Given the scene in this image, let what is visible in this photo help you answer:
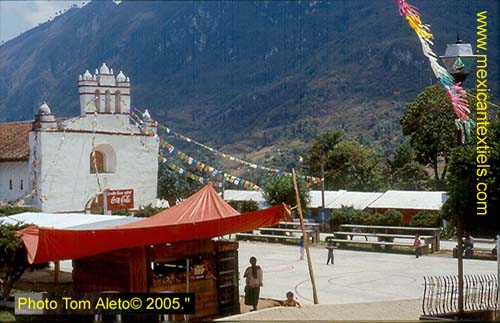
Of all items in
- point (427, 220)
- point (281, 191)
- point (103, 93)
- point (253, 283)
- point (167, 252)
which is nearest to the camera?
point (167, 252)

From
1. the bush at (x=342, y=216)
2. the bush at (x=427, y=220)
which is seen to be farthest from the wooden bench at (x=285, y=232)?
the bush at (x=427, y=220)

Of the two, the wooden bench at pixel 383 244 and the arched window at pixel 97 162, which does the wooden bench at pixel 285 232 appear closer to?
the wooden bench at pixel 383 244

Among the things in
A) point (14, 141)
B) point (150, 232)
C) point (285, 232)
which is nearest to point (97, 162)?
point (14, 141)

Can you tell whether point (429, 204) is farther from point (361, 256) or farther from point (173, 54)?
point (173, 54)

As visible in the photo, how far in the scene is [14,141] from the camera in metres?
38.8

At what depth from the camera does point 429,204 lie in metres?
40.2

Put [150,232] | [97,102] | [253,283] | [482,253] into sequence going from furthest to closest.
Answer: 1. [97,102]
2. [482,253]
3. [253,283]
4. [150,232]

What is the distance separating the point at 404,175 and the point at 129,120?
1240 inches

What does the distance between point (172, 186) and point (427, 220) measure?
2648cm

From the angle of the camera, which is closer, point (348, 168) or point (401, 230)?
point (401, 230)

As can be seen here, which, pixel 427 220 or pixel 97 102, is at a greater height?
pixel 97 102

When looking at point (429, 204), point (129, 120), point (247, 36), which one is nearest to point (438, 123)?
point (429, 204)

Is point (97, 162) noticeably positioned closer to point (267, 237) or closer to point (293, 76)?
point (267, 237)

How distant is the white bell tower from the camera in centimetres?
3794
